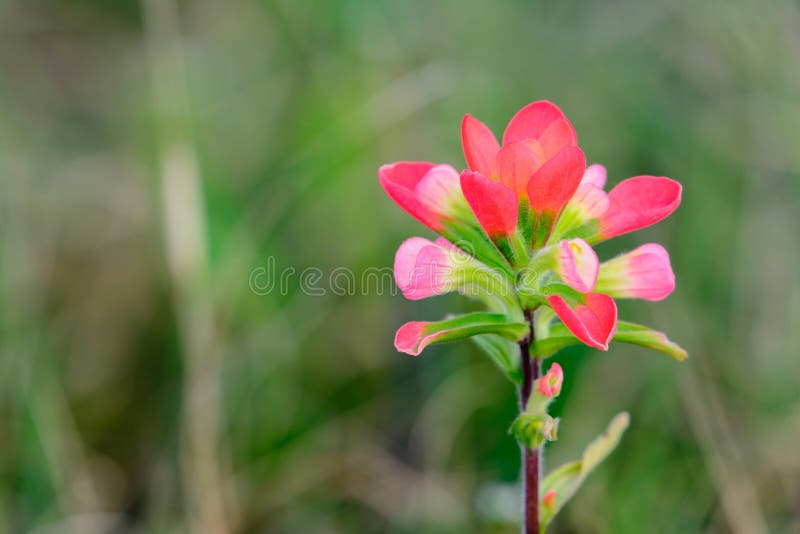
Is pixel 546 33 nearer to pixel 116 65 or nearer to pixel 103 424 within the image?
pixel 116 65

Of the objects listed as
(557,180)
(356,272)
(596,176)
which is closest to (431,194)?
(557,180)

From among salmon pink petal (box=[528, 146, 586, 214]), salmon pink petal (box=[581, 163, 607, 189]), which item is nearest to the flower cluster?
salmon pink petal (box=[528, 146, 586, 214])

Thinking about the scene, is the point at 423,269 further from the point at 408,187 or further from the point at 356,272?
the point at 356,272

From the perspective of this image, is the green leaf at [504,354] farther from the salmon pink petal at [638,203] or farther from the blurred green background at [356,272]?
the blurred green background at [356,272]

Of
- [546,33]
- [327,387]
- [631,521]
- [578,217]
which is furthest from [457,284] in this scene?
[546,33]

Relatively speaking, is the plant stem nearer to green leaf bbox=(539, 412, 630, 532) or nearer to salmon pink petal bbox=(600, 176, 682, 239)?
green leaf bbox=(539, 412, 630, 532)

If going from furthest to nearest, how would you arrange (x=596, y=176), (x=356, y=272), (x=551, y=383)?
(x=356, y=272), (x=596, y=176), (x=551, y=383)

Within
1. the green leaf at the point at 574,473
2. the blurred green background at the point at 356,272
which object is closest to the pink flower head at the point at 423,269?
the green leaf at the point at 574,473
